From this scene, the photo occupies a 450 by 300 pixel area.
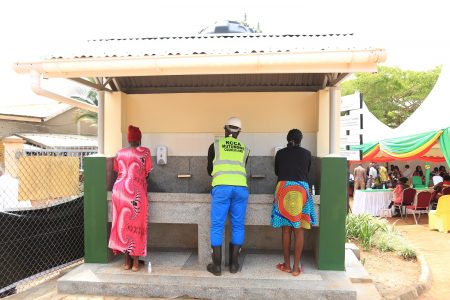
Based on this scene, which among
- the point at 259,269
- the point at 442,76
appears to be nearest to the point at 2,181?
the point at 259,269

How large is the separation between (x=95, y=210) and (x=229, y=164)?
6.19 feet

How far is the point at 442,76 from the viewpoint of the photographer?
12148 mm

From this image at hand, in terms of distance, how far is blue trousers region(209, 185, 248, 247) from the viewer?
4.66 meters

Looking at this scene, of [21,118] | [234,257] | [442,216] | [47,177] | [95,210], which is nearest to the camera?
[234,257]

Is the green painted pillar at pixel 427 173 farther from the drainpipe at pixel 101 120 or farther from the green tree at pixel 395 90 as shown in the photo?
the drainpipe at pixel 101 120

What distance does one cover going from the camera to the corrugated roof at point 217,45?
14.3 ft

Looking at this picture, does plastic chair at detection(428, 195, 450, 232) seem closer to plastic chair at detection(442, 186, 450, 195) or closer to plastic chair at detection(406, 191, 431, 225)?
plastic chair at detection(442, 186, 450, 195)

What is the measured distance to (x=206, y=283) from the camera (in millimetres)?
4504

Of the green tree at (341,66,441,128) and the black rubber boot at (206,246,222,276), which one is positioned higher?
the green tree at (341,66,441,128)

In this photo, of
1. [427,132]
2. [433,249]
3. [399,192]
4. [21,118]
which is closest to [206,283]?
[433,249]

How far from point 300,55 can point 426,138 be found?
787 cm

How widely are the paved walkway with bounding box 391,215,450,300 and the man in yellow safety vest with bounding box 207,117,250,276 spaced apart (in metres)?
2.87

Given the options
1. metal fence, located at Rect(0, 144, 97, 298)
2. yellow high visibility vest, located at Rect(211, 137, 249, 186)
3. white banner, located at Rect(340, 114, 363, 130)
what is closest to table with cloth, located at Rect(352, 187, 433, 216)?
white banner, located at Rect(340, 114, 363, 130)

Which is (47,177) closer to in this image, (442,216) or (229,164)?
(229,164)
